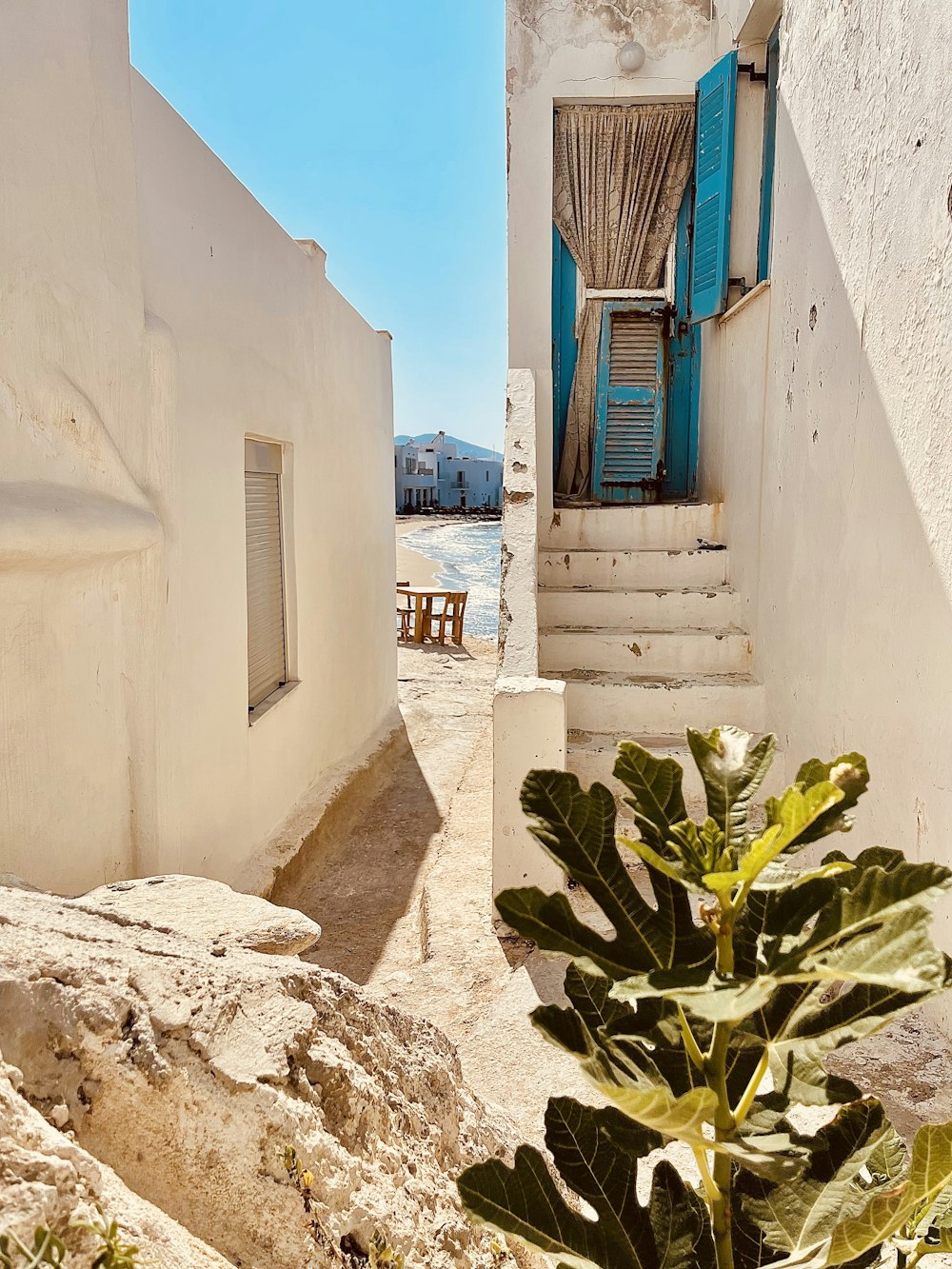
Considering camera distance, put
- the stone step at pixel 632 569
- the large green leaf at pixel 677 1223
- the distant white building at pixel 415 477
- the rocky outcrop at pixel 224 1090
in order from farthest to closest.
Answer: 1. the distant white building at pixel 415 477
2. the stone step at pixel 632 569
3. the rocky outcrop at pixel 224 1090
4. the large green leaf at pixel 677 1223

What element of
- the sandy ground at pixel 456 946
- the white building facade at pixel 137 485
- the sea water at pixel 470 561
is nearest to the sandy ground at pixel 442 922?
the sandy ground at pixel 456 946

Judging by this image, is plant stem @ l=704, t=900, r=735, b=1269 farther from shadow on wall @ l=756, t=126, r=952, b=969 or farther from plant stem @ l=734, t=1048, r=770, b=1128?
shadow on wall @ l=756, t=126, r=952, b=969

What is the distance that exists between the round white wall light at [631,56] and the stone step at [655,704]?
478 centimetres

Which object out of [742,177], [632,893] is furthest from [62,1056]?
[742,177]

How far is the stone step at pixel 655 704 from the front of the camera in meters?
4.83

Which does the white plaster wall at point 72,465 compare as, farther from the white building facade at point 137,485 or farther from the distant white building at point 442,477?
the distant white building at point 442,477

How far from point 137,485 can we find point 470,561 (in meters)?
36.5

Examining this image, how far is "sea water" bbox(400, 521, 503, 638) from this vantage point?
2250 centimetres

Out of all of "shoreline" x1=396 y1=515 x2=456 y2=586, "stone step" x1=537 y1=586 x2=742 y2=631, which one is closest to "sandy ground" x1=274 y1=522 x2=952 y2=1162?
"stone step" x1=537 y1=586 x2=742 y2=631

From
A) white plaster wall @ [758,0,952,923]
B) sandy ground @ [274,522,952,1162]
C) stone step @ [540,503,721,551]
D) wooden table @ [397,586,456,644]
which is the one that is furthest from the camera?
wooden table @ [397,586,456,644]

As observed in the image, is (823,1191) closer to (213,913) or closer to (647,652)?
(213,913)

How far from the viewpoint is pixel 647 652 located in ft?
17.0

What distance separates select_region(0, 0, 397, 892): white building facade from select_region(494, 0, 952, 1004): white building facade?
143 centimetres

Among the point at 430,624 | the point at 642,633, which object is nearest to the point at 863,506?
the point at 642,633
